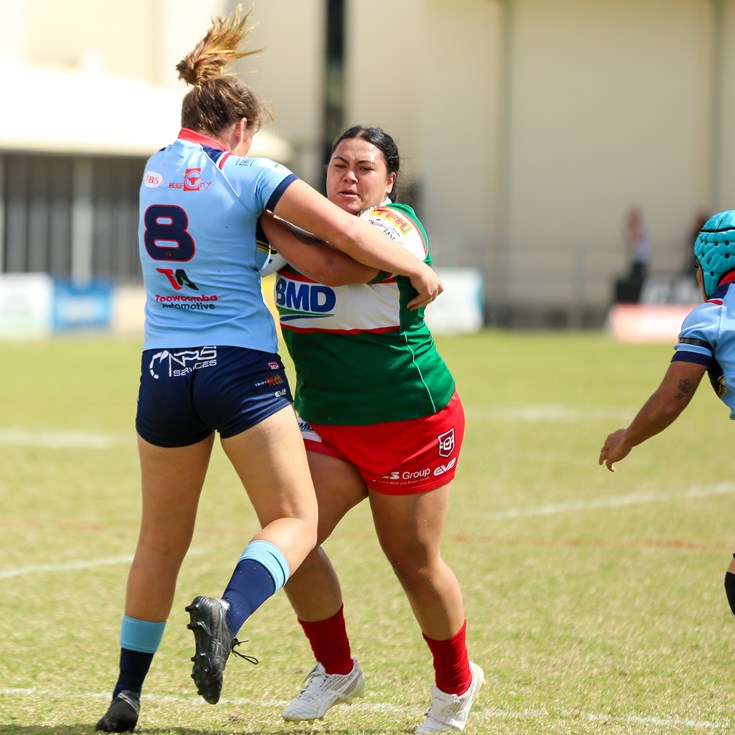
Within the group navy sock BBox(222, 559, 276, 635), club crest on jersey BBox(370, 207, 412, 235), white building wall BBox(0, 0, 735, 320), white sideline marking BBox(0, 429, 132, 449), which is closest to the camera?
navy sock BBox(222, 559, 276, 635)

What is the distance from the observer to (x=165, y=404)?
4.37 m

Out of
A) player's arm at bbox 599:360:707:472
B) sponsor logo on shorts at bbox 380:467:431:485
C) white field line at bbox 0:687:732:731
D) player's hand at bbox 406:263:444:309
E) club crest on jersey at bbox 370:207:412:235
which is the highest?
club crest on jersey at bbox 370:207:412:235

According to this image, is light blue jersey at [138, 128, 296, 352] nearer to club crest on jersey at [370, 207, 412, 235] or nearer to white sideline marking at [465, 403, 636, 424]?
club crest on jersey at [370, 207, 412, 235]

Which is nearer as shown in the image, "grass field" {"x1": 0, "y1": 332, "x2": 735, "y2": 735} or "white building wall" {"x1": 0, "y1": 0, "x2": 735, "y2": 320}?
"grass field" {"x1": 0, "y1": 332, "x2": 735, "y2": 735}

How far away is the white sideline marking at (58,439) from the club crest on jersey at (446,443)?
7609 mm

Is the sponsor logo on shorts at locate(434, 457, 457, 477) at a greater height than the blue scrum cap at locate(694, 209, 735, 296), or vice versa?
the blue scrum cap at locate(694, 209, 735, 296)

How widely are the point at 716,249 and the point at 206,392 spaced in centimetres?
169

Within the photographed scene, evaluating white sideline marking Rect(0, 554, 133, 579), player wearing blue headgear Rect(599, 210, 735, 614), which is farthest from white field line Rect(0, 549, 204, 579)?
player wearing blue headgear Rect(599, 210, 735, 614)

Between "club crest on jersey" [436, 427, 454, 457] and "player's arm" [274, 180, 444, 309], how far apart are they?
60 centimetres

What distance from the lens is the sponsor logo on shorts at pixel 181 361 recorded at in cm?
433

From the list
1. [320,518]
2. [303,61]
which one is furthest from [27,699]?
[303,61]

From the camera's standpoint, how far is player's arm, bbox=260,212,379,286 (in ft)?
14.5

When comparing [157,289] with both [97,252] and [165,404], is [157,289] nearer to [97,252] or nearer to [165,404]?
[165,404]

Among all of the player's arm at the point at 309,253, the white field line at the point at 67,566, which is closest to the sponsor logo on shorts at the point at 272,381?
the player's arm at the point at 309,253
